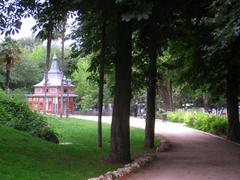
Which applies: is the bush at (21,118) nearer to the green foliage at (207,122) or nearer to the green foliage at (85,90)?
the green foliage at (207,122)

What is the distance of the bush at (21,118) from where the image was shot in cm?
2252

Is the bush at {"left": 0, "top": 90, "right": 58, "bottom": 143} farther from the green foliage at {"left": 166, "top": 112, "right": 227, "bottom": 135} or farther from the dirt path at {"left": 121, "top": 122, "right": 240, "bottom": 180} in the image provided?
the green foliage at {"left": 166, "top": 112, "right": 227, "bottom": 135}

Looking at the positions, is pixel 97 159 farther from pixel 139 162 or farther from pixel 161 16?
pixel 161 16

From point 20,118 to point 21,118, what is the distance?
10 centimetres

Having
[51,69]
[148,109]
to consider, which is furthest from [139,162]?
[51,69]

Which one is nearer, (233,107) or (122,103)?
(122,103)

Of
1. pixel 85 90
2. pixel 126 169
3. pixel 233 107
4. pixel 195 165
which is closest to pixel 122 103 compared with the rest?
pixel 126 169

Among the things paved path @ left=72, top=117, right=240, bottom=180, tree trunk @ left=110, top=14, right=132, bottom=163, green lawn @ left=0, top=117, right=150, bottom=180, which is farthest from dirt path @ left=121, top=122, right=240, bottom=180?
green lawn @ left=0, top=117, right=150, bottom=180

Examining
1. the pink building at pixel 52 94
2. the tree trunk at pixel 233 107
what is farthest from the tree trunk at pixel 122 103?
the pink building at pixel 52 94

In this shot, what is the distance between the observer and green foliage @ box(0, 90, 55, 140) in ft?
73.9

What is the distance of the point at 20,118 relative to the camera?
24.0 meters

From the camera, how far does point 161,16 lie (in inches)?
688

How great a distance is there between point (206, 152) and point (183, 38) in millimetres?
6131

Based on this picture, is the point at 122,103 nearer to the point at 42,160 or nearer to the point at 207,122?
the point at 42,160
